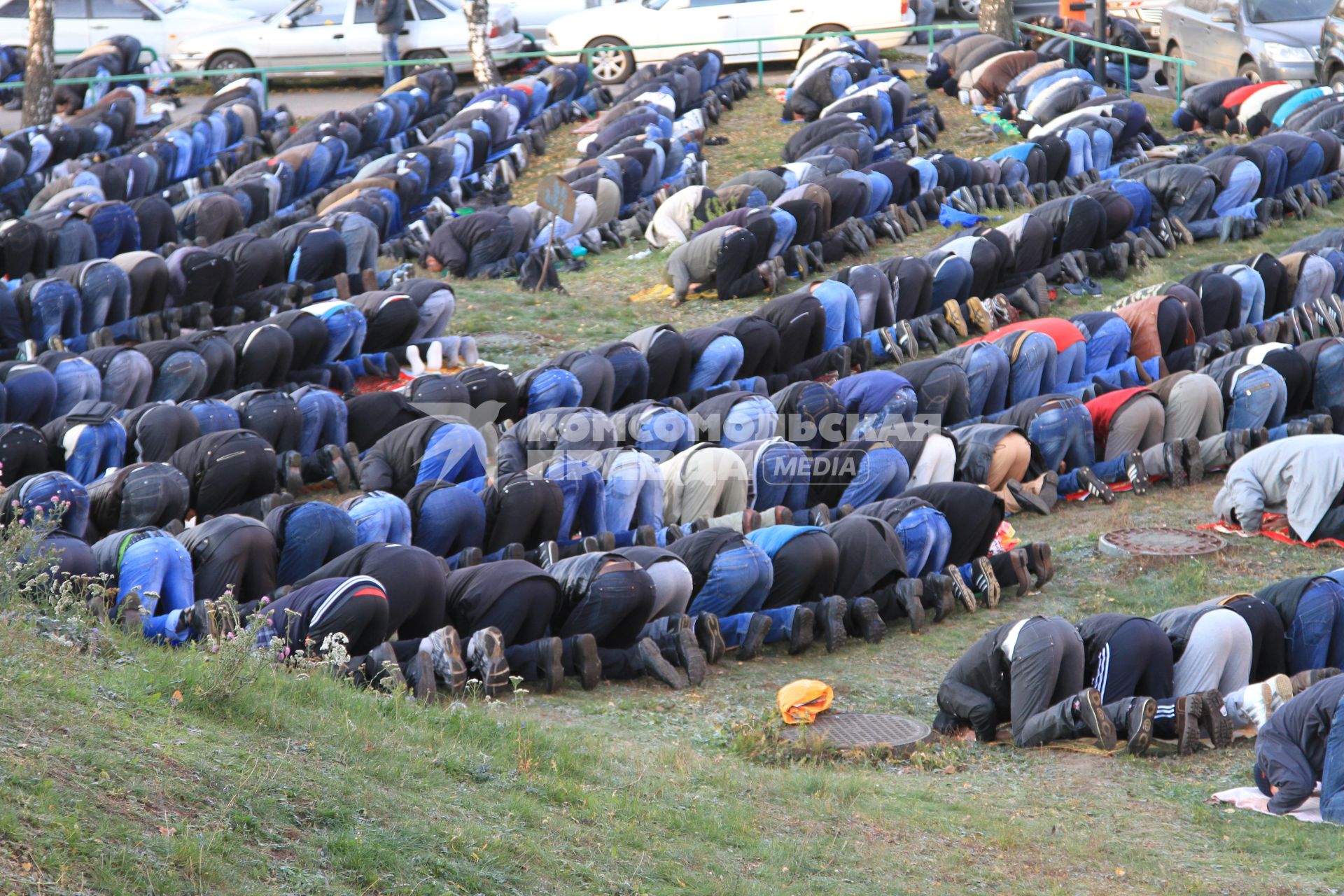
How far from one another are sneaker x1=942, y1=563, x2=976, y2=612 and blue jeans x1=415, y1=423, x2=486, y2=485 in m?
3.59

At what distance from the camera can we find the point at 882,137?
2061 centimetres

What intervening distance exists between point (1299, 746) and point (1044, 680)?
1.37 meters

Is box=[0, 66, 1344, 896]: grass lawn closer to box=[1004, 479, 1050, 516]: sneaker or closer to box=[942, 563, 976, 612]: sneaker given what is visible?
box=[942, 563, 976, 612]: sneaker

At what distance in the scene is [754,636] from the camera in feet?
29.9

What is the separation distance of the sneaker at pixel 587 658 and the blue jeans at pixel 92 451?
14.1 feet

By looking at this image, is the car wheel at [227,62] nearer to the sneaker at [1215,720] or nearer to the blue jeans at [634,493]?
the blue jeans at [634,493]

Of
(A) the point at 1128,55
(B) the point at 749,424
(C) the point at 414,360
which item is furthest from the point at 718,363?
(A) the point at 1128,55

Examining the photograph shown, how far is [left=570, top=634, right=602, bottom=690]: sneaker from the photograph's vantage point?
Answer: 27.7 ft

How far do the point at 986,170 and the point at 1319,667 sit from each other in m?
11.0

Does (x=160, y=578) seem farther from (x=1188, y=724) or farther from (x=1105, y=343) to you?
(x=1105, y=343)

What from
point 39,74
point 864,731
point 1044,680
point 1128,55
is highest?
point 1128,55

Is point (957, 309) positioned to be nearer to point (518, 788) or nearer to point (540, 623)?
point (540, 623)

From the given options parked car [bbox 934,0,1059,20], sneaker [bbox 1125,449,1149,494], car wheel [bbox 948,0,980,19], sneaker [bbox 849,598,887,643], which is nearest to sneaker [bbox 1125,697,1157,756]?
sneaker [bbox 849,598,887,643]

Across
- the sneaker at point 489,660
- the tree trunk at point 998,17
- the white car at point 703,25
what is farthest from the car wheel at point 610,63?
the sneaker at point 489,660
